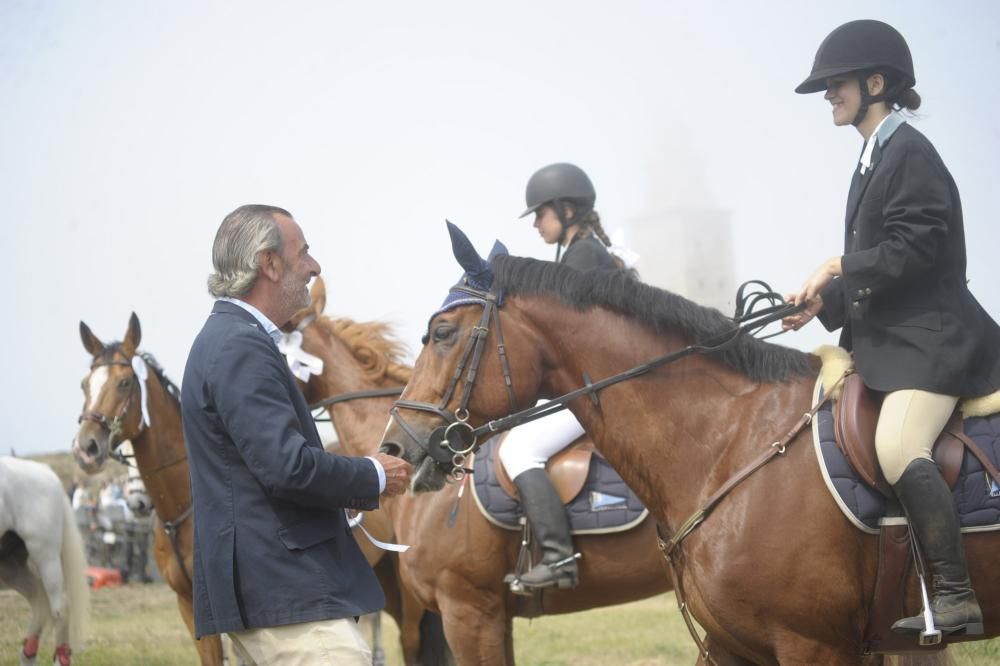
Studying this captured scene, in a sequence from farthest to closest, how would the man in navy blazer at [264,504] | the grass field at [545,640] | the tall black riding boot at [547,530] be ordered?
the grass field at [545,640] < the tall black riding boot at [547,530] < the man in navy blazer at [264,504]

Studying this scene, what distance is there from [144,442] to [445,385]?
4.59 meters

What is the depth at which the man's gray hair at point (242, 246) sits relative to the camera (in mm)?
3391

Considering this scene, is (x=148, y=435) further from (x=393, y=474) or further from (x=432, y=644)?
(x=393, y=474)

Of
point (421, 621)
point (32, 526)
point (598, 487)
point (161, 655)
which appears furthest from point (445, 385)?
point (161, 655)

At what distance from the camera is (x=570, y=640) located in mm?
10852

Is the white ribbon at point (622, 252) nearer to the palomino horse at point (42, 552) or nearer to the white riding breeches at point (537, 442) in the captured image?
the white riding breeches at point (537, 442)

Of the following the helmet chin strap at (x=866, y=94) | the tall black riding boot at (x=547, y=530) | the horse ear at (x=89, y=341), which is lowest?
the tall black riding boot at (x=547, y=530)

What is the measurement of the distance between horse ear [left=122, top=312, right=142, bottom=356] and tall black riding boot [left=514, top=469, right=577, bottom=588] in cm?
397

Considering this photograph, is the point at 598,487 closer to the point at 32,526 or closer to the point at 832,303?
the point at 832,303

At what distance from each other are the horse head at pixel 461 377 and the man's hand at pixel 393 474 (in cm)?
66

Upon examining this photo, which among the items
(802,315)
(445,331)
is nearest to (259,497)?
(445,331)

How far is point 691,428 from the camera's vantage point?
4258 millimetres

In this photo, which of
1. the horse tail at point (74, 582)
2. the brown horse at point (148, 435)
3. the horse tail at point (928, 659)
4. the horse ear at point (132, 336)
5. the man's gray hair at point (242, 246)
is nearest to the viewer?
the man's gray hair at point (242, 246)

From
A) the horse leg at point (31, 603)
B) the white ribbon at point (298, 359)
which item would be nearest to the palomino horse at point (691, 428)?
the white ribbon at point (298, 359)
